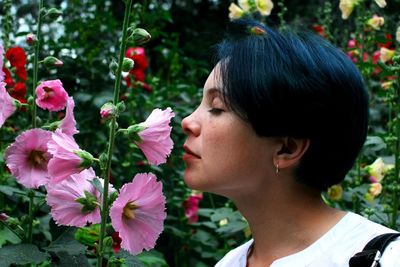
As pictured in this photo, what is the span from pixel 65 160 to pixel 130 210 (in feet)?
0.47

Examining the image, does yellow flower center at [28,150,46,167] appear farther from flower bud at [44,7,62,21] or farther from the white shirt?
the white shirt

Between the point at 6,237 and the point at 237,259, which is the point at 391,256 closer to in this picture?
the point at 237,259

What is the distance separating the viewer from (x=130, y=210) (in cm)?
126

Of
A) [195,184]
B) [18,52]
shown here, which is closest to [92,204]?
[195,184]

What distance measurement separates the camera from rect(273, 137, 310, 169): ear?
138cm

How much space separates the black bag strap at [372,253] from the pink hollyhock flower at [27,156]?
609 millimetres

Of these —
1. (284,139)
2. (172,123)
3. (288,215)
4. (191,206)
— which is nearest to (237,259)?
(288,215)

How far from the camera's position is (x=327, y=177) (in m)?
1.43

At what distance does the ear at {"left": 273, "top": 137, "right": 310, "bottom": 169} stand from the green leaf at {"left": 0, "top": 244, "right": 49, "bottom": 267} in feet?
1.64

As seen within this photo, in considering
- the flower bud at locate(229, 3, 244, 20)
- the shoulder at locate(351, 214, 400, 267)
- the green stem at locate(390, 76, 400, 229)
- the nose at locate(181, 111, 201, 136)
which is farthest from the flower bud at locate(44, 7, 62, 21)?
the flower bud at locate(229, 3, 244, 20)

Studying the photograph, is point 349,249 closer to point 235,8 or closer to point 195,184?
point 195,184

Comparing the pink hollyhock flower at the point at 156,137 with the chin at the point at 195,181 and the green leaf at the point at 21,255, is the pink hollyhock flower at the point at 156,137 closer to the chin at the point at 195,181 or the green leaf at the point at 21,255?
the chin at the point at 195,181

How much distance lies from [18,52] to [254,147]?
1.08 metres

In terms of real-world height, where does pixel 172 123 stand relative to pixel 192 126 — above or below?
below
